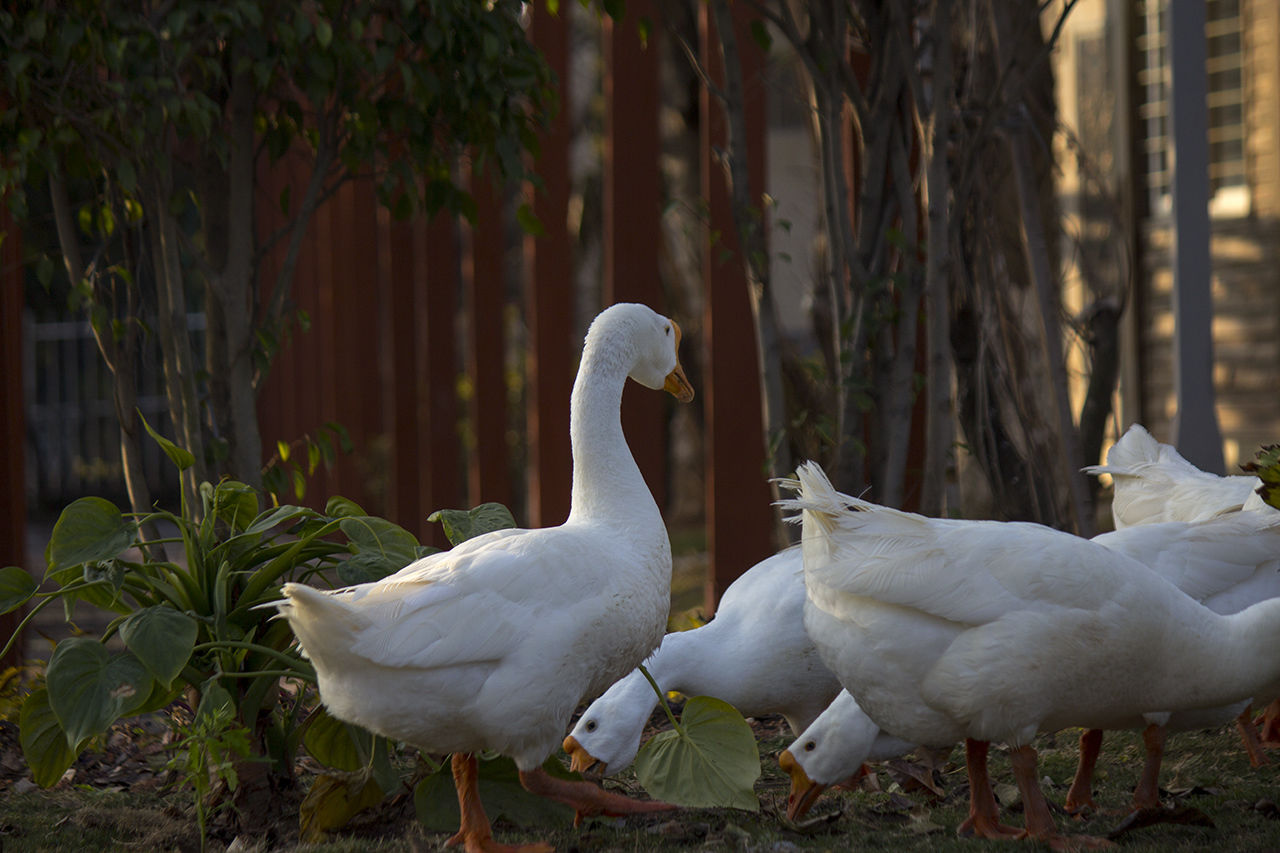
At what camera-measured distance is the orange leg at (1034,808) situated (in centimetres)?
280

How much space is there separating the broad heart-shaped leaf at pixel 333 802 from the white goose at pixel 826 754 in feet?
3.34

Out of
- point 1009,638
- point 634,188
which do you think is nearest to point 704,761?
point 1009,638

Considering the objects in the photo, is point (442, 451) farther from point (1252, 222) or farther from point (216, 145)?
point (1252, 222)

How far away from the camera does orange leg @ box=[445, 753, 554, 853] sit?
282 cm

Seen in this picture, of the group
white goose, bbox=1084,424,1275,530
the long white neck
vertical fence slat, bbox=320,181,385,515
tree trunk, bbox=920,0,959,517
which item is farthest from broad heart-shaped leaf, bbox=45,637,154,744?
vertical fence slat, bbox=320,181,385,515

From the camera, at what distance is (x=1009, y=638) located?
2.80 m

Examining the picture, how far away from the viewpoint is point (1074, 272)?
11.6m

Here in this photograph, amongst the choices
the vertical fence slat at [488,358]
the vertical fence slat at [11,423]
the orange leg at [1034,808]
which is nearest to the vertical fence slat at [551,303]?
the vertical fence slat at [488,358]

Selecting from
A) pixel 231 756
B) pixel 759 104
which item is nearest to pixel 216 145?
pixel 231 756

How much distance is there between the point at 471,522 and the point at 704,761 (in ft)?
3.07

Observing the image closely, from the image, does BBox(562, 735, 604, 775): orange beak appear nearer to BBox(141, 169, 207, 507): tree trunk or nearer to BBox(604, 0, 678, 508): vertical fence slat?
BBox(141, 169, 207, 507): tree trunk

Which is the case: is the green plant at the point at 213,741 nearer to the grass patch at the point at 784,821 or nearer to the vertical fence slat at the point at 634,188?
the grass patch at the point at 784,821

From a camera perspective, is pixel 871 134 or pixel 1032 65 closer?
pixel 1032 65

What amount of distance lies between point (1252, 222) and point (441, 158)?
7.42 metres
